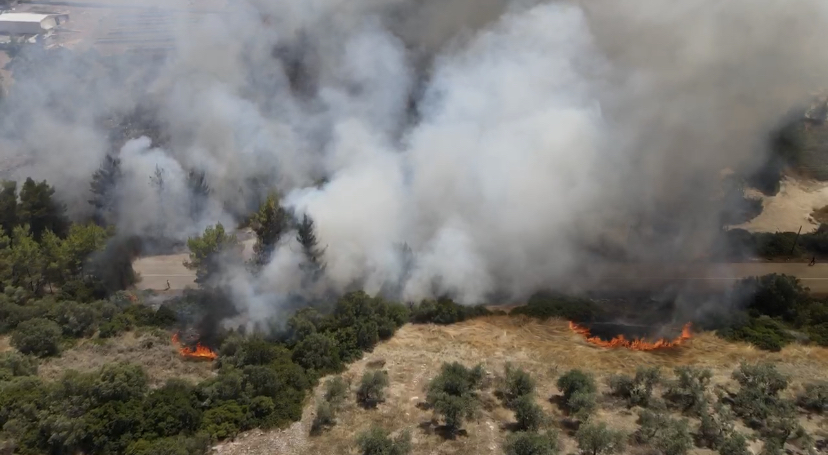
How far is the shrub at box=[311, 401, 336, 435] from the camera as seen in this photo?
2862cm

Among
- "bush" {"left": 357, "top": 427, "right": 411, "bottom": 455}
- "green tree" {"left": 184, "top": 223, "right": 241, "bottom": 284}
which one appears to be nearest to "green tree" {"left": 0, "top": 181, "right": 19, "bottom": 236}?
"green tree" {"left": 184, "top": 223, "right": 241, "bottom": 284}

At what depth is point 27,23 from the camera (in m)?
86.9

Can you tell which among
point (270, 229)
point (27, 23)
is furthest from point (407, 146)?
point (27, 23)

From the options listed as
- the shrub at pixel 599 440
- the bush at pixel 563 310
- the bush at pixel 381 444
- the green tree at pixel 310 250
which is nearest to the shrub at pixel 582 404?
the shrub at pixel 599 440

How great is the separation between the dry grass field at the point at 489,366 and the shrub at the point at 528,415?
2.87 feet

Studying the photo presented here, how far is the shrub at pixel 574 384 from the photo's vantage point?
2989 centimetres

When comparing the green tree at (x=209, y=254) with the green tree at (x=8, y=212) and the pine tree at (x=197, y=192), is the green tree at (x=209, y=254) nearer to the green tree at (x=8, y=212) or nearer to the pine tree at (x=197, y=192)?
the pine tree at (x=197, y=192)

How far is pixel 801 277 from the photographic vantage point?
44.1m

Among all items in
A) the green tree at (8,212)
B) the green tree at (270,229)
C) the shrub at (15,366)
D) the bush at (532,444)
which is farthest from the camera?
the green tree at (8,212)

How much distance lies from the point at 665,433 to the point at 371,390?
13.2 meters

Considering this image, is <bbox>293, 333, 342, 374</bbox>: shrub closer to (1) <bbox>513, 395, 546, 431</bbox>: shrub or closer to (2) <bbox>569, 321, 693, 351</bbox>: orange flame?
(1) <bbox>513, 395, 546, 431</bbox>: shrub

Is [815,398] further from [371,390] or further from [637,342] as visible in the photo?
[371,390]

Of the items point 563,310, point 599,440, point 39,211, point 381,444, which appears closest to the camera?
point 599,440

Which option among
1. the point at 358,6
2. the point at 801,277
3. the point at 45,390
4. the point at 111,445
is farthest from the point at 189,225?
the point at 801,277
